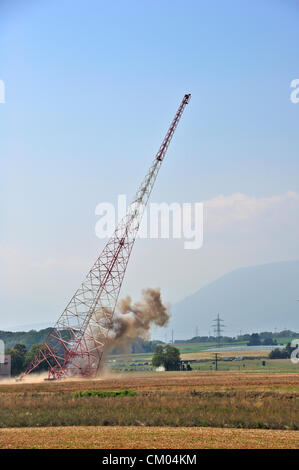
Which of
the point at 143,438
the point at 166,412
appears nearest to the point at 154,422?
the point at 166,412

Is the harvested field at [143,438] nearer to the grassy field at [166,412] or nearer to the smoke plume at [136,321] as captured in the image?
the grassy field at [166,412]

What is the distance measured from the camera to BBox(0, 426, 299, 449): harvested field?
26375mm

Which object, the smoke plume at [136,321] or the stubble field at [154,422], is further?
the smoke plume at [136,321]

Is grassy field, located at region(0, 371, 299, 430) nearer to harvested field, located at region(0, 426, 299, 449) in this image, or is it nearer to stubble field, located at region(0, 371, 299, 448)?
stubble field, located at region(0, 371, 299, 448)

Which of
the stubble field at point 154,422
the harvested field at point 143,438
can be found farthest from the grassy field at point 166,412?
the harvested field at point 143,438

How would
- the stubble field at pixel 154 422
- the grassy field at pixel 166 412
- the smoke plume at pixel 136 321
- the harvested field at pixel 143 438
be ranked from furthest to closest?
the smoke plume at pixel 136 321 → the grassy field at pixel 166 412 → the stubble field at pixel 154 422 → the harvested field at pixel 143 438

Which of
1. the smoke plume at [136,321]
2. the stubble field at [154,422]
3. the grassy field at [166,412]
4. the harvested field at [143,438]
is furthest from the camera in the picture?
the smoke plume at [136,321]

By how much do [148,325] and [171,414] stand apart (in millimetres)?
66069

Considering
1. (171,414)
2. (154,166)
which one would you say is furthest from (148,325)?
(171,414)

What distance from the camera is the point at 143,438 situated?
92.1ft

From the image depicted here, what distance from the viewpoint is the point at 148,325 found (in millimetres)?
101188

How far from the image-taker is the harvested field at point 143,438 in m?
26.4

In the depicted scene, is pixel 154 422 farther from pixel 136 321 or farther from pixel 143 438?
pixel 136 321

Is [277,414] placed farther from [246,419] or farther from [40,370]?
[40,370]
